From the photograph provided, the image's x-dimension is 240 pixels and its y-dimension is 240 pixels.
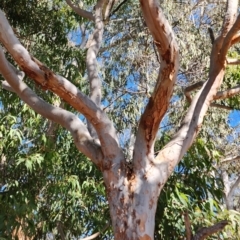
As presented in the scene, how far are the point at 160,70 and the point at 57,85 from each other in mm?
567

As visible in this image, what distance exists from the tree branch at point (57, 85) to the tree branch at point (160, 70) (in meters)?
0.17

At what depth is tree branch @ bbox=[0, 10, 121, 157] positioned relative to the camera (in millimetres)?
2434

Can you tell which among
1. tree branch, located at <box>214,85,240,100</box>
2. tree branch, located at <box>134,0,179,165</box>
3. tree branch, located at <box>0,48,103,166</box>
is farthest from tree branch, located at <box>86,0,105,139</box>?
tree branch, located at <box>214,85,240,100</box>

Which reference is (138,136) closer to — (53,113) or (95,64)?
(53,113)

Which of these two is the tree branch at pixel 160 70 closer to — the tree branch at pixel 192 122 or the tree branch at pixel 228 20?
the tree branch at pixel 192 122

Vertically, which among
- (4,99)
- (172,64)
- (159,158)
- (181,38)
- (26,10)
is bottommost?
(159,158)

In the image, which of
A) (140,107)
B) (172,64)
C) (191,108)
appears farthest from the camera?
(140,107)

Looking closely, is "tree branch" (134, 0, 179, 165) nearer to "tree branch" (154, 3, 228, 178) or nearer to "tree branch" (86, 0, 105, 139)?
"tree branch" (154, 3, 228, 178)

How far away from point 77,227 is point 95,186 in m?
0.52

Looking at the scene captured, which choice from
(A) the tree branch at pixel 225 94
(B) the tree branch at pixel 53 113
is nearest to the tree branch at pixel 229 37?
(A) the tree branch at pixel 225 94

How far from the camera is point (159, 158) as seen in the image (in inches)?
100

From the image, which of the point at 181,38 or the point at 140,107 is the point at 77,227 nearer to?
the point at 140,107

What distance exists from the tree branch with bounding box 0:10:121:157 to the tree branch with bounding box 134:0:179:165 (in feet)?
0.57

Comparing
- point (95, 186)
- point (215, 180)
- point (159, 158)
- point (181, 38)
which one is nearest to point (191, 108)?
point (159, 158)
